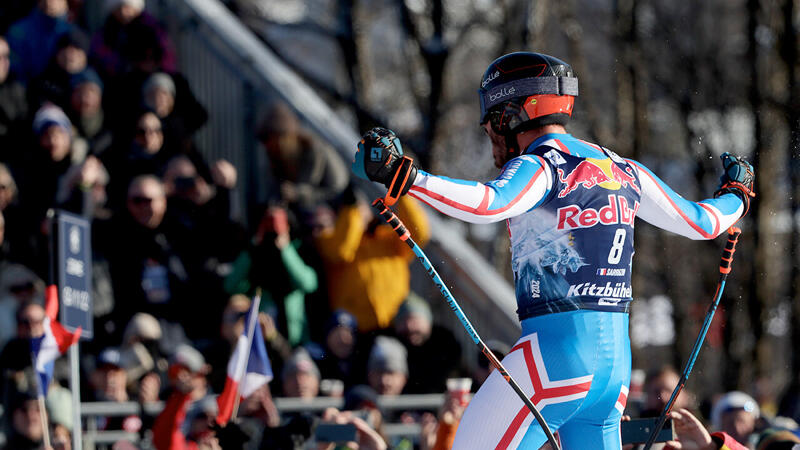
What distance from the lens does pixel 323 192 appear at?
1091cm

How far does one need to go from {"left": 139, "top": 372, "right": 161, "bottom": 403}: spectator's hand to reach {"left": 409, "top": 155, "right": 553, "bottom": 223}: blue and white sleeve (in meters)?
4.38

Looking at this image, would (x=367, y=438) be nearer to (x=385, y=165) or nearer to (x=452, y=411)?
(x=452, y=411)

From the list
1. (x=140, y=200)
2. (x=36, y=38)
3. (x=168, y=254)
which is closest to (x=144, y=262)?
(x=168, y=254)

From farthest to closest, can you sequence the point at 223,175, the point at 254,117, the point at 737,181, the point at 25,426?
the point at 254,117 < the point at 223,175 < the point at 25,426 < the point at 737,181

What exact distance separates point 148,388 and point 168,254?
4.26 ft

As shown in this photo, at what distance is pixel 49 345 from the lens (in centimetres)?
804

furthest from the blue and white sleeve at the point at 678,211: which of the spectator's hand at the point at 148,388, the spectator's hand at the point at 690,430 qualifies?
the spectator's hand at the point at 148,388

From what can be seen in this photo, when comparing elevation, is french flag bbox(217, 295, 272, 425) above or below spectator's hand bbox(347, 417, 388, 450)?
above

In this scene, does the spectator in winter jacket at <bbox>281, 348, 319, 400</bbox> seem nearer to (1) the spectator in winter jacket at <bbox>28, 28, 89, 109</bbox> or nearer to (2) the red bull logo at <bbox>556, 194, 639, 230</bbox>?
(1) the spectator in winter jacket at <bbox>28, 28, 89, 109</bbox>

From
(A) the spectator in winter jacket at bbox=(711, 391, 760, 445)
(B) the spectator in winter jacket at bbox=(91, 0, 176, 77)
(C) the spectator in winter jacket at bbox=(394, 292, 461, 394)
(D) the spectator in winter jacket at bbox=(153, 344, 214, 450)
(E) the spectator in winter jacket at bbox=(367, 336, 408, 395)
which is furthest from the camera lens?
(B) the spectator in winter jacket at bbox=(91, 0, 176, 77)

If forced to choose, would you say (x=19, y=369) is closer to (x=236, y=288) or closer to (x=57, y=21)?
(x=236, y=288)

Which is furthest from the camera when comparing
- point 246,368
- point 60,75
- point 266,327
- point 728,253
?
point 60,75

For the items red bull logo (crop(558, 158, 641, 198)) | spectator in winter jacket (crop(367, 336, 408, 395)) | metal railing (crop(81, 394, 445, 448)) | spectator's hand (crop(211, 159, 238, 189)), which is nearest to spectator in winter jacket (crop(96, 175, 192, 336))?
spectator's hand (crop(211, 159, 238, 189))

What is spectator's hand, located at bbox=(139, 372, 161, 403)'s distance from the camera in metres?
9.17
